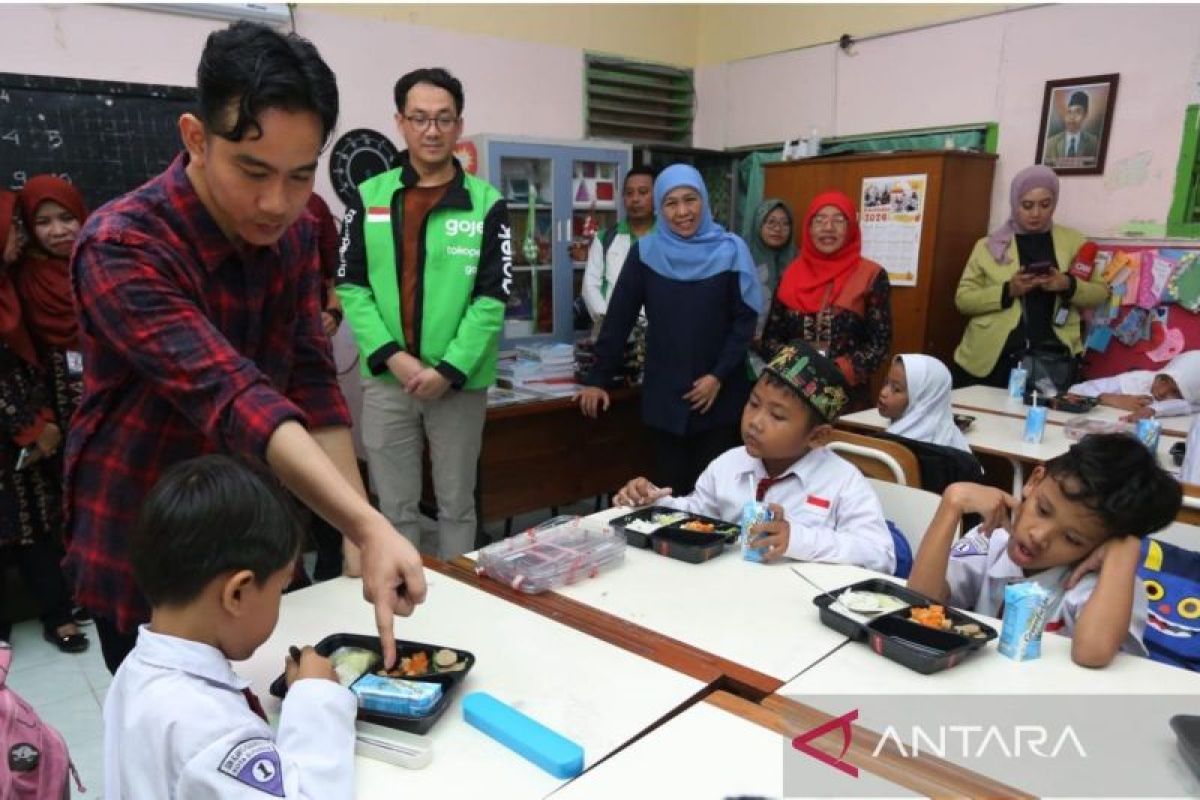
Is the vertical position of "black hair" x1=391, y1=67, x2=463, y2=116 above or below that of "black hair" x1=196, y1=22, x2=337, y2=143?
above

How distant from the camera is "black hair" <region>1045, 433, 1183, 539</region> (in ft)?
4.55

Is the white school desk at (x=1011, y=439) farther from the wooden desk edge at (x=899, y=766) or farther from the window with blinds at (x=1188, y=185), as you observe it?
the wooden desk edge at (x=899, y=766)

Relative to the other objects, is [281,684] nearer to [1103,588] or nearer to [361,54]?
[1103,588]

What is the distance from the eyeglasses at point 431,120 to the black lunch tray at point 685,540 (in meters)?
1.52

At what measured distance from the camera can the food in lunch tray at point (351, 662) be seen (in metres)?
1.09

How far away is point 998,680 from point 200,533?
1.10 m

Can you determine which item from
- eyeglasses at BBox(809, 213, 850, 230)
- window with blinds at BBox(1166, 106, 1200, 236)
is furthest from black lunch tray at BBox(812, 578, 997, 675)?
window with blinds at BBox(1166, 106, 1200, 236)

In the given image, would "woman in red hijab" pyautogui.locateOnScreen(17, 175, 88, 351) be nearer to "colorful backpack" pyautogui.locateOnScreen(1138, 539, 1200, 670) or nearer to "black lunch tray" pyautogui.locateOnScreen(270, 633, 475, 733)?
"black lunch tray" pyautogui.locateOnScreen(270, 633, 475, 733)

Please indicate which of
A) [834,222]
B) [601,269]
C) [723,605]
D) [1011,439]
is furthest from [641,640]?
[601,269]

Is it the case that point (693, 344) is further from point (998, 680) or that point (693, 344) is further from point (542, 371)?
point (998, 680)

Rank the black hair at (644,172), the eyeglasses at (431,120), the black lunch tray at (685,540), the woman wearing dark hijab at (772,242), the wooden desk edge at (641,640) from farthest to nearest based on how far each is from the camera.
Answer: the woman wearing dark hijab at (772,242), the black hair at (644,172), the eyeglasses at (431,120), the black lunch tray at (685,540), the wooden desk edge at (641,640)

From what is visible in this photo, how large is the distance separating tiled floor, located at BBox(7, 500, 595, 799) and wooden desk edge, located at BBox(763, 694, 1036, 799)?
189 centimetres

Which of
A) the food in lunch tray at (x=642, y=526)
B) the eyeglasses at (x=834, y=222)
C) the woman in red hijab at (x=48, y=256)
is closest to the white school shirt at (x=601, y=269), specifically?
the eyeglasses at (x=834, y=222)

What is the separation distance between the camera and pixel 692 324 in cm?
308
